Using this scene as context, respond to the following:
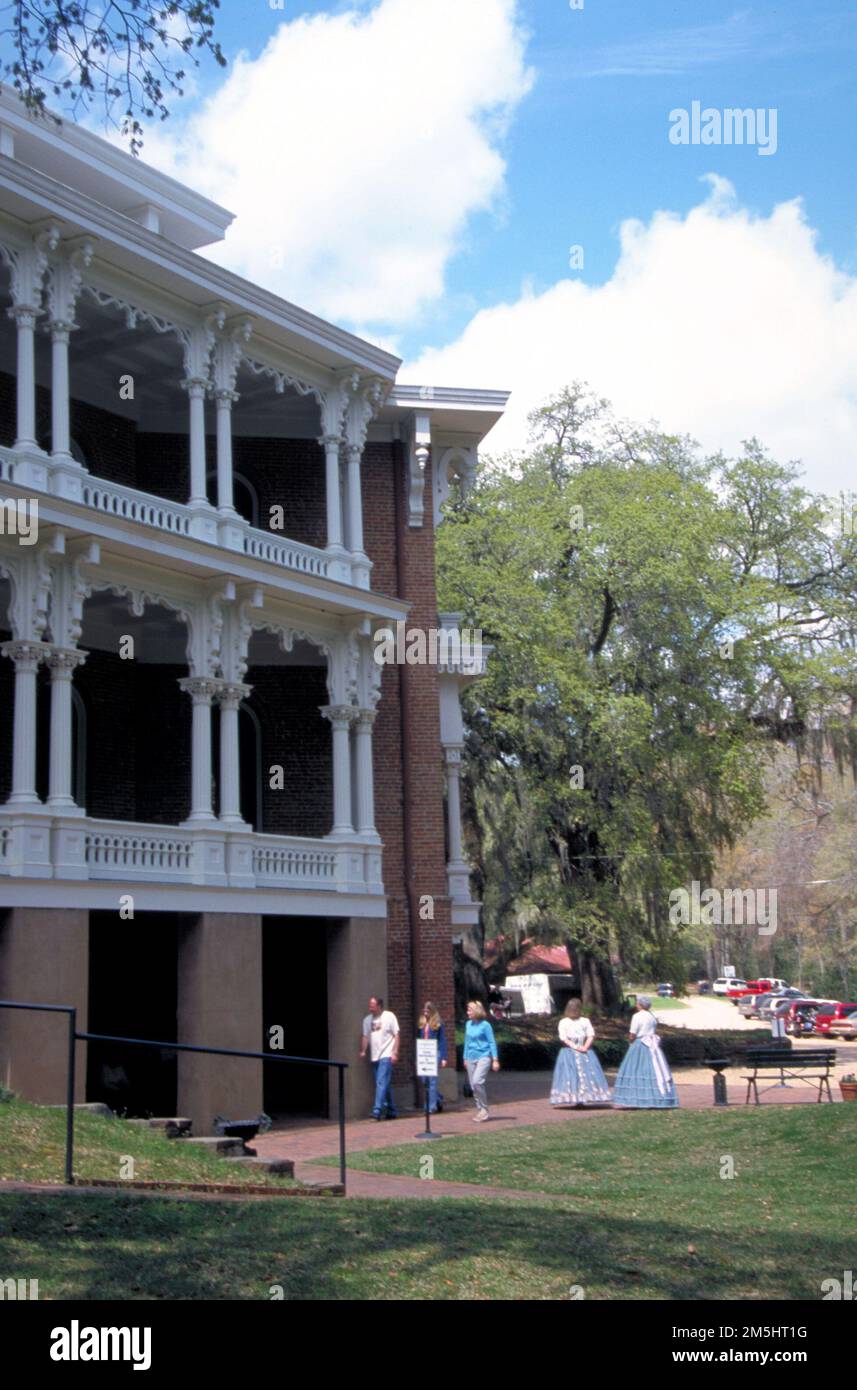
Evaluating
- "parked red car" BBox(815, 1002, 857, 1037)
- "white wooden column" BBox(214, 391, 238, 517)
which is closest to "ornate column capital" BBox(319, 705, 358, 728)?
"white wooden column" BBox(214, 391, 238, 517)

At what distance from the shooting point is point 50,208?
18.4 meters

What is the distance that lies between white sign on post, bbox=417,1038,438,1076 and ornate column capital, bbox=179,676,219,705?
217 inches

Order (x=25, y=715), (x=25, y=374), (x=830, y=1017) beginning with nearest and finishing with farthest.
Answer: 1. (x=25, y=715)
2. (x=25, y=374)
3. (x=830, y=1017)

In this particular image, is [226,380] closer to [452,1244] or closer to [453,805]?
[453,805]

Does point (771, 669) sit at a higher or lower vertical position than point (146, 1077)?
higher

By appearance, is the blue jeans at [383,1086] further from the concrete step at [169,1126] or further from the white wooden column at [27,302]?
the white wooden column at [27,302]

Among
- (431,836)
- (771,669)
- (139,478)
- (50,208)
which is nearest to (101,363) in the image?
(139,478)

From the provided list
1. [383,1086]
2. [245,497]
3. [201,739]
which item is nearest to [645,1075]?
[383,1086]

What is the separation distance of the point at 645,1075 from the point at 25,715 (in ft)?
32.3

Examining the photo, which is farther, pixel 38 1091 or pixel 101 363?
pixel 101 363

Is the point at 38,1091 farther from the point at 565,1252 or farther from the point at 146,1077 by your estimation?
the point at 565,1252

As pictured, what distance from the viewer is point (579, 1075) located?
2212cm
